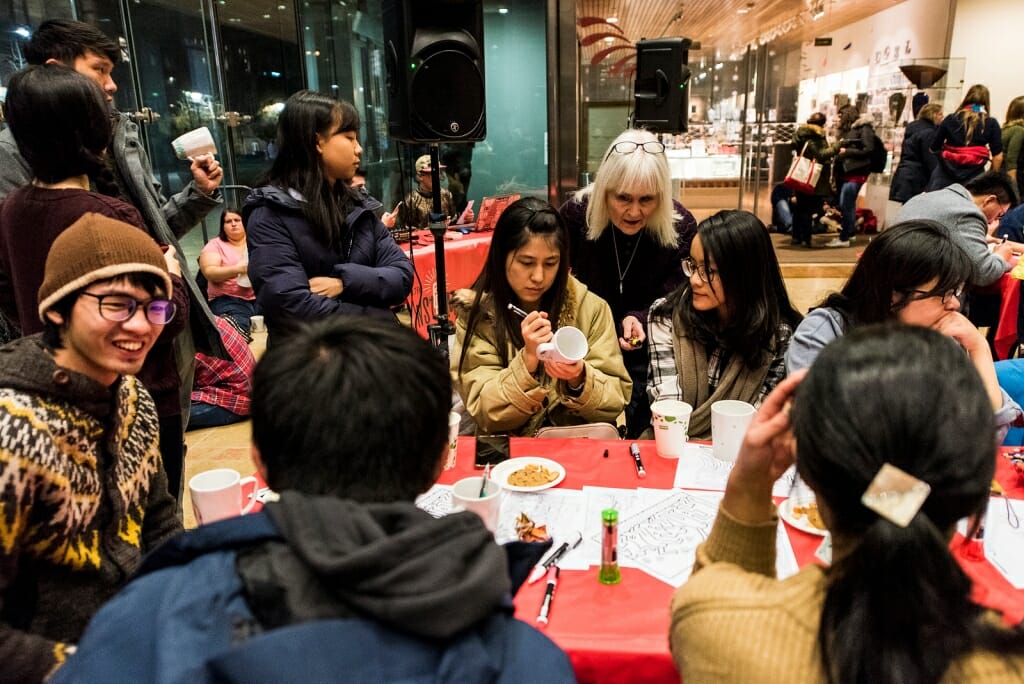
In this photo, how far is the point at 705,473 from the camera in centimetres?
173

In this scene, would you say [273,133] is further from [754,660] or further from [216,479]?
[754,660]

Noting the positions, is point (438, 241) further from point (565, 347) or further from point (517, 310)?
point (565, 347)

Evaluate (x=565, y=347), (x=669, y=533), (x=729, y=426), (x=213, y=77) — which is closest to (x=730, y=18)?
(x=213, y=77)

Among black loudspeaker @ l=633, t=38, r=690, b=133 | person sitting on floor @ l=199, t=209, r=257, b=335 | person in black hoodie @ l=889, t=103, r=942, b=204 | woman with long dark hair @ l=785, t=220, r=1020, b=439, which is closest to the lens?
woman with long dark hair @ l=785, t=220, r=1020, b=439

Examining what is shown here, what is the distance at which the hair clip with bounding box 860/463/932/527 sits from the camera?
2.47 feet

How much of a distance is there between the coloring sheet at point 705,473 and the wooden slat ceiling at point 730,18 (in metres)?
6.72

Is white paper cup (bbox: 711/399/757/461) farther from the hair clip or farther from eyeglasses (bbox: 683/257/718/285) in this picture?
the hair clip

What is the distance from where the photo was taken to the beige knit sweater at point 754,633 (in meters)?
0.81

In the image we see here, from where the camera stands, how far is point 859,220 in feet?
28.7

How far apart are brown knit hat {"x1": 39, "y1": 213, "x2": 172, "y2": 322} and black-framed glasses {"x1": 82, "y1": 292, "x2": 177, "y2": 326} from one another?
0.12ft

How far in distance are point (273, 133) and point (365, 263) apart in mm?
3733

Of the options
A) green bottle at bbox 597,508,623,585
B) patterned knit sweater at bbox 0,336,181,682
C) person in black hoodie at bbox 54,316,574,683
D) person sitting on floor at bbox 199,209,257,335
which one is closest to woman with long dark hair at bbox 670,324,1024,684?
person in black hoodie at bbox 54,316,574,683

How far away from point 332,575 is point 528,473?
105cm

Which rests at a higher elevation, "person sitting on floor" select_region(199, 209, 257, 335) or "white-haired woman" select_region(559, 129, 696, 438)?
"white-haired woman" select_region(559, 129, 696, 438)
